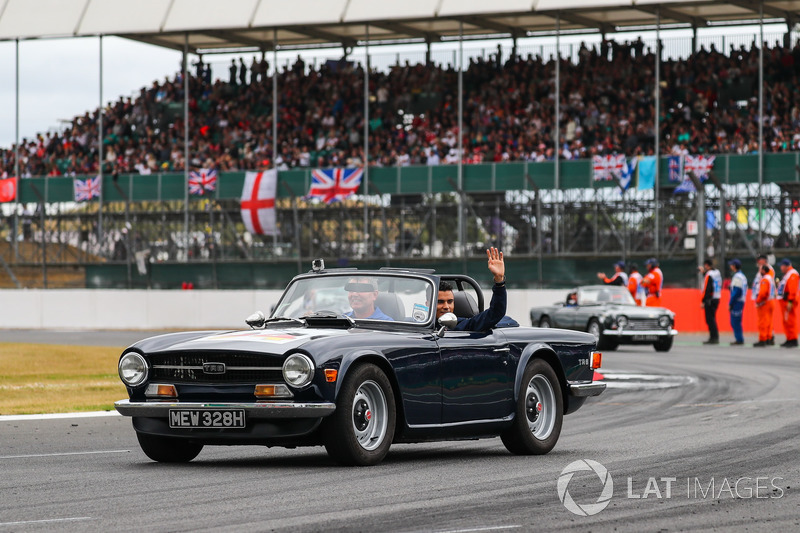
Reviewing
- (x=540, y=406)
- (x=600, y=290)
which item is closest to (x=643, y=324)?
(x=600, y=290)

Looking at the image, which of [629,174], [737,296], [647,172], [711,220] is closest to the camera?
[737,296]

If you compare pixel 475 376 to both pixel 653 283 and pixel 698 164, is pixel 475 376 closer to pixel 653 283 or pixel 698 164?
pixel 653 283

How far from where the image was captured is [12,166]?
4400 cm

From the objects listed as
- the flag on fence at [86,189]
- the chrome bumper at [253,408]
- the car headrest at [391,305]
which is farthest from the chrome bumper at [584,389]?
the flag on fence at [86,189]

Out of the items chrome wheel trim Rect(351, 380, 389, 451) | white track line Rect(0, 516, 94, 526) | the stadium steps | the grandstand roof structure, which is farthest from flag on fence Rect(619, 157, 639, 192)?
white track line Rect(0, 516, 94, 526)

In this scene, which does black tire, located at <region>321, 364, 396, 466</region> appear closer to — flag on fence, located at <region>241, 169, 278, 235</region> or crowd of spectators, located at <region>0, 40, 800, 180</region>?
flag on fence, located at <region>241, 169, 278, 235</region>

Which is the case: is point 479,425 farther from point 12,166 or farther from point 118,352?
point 12,166

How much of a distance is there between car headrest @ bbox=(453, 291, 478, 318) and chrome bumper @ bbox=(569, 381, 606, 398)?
0.90 metres

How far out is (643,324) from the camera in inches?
1032

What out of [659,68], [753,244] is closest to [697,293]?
[753,244]

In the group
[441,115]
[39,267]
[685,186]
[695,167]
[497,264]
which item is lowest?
[39,267]

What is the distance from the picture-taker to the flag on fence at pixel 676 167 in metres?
34.9
